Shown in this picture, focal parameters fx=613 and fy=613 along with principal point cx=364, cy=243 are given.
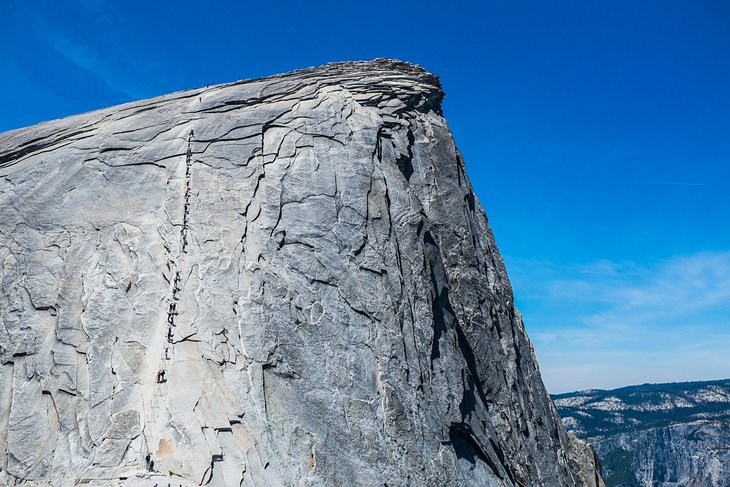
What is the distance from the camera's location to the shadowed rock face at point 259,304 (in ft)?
65.2

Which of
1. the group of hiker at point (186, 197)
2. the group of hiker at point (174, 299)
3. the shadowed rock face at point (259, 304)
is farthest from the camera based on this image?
the group of hiker at point (186, 197)

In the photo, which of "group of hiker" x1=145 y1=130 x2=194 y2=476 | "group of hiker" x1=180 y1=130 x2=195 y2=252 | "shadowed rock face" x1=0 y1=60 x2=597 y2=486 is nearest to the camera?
"shadowed rock face" x1=0 y1=60 x2=597 y2=486

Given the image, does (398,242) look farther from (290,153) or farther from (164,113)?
(164,113)

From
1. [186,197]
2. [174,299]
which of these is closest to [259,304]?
[174,299]

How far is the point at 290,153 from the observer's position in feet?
91.2

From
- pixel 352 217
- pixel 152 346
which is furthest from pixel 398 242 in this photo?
pixel 152 346

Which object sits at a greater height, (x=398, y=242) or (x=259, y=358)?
(x=398, y=242)

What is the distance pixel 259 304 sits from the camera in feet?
73.3

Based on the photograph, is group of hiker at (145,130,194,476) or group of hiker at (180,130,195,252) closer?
group of hiker at (145,130,194,476)

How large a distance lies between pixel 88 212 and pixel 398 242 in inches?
528

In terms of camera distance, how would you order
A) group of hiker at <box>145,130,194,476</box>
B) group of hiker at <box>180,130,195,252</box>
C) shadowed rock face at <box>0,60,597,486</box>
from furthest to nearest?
group of hiker at <box>180,130,195,252</box>
group of hiker at <box>145,130,194,476</box>
shadowed rock face at <box>0,60,597,486</box>

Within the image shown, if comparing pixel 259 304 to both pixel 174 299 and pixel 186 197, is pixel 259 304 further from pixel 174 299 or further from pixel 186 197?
pixel 186 197

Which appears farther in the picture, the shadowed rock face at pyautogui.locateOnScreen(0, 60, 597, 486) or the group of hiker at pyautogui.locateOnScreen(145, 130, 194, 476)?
the group of hiker at pyautogui.locateOnScreen(145, 130, 194, 476)

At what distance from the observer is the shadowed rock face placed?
19.9 meters
